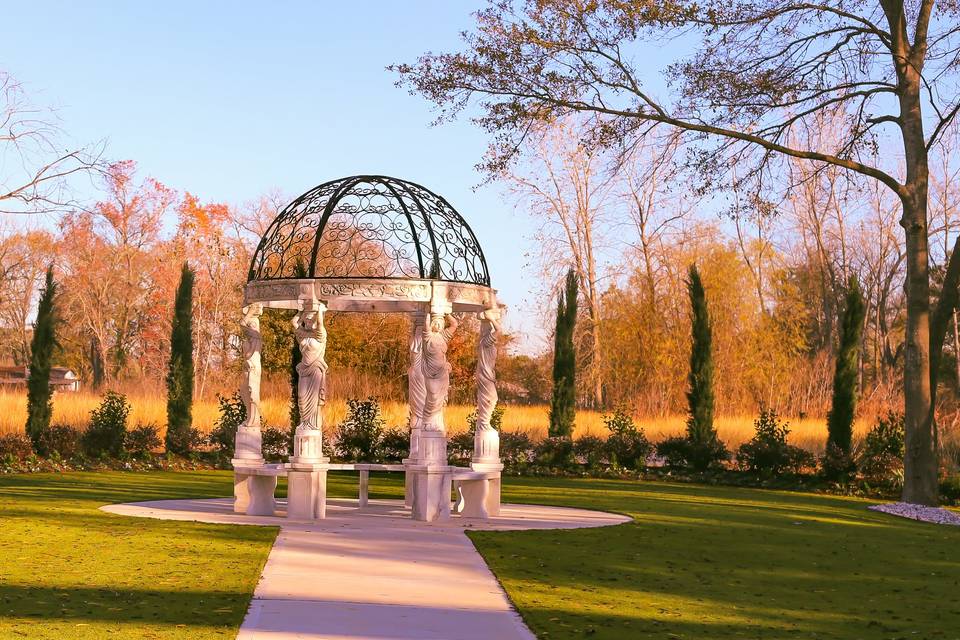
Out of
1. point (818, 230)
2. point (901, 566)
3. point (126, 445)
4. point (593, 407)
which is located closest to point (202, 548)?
point (901, 566)

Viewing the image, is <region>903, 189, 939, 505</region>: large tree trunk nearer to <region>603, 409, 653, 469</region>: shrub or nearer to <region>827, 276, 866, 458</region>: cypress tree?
<region>827, 276, 866, 458</region>: cypress tree

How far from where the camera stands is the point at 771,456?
2305cm

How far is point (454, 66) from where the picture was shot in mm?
19469

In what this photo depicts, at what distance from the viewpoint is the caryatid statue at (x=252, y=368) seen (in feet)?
47.5

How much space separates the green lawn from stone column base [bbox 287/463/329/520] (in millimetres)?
1350

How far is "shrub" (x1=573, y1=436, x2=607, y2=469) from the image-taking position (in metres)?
24.3

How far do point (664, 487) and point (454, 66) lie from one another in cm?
872

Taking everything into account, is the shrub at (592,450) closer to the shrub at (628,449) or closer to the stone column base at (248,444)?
the shrub at (628,449)

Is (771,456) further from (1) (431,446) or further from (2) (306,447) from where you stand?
(2) (306,447)

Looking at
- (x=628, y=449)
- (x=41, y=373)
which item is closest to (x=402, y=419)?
(x=628, y=449)

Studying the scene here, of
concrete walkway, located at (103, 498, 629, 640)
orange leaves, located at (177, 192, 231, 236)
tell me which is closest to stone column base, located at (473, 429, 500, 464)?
concrete walkway, located at (103, 498, 629, 640)

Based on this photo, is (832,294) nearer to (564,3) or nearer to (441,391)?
(564,3)

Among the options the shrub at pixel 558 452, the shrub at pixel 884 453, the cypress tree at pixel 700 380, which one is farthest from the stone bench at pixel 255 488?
the shrub at pixel 884 453

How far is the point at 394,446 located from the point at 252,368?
10122mm
